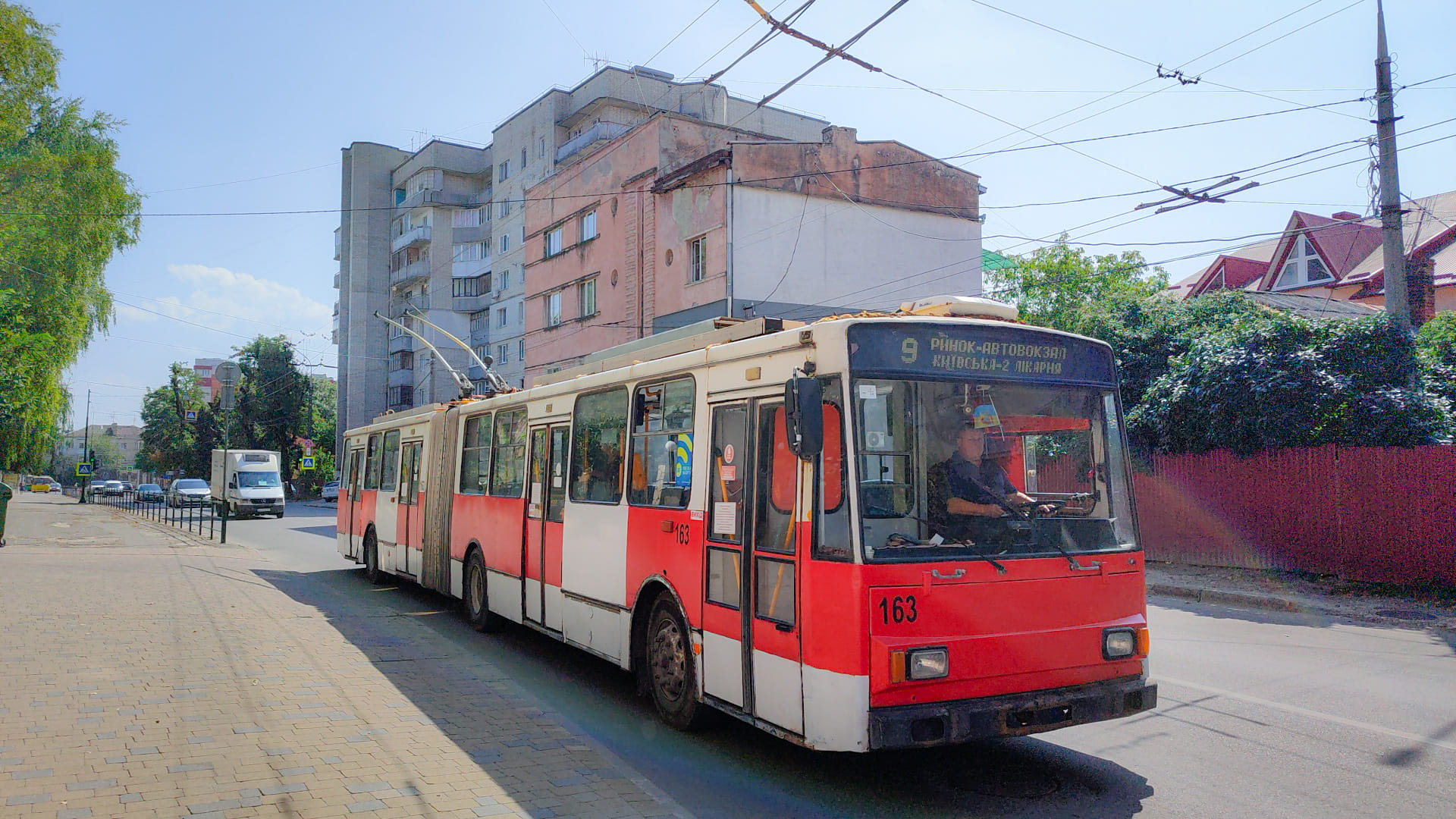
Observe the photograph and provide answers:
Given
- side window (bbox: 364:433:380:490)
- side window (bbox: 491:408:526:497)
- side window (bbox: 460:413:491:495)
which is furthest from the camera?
side window (bbox: 364:433:380:490)

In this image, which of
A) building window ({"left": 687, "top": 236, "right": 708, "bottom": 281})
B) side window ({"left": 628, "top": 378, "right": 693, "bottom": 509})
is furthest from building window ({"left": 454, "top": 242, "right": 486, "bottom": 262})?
side window ({"left": 628, "top": 378, "right": 693, "bottom": 509})

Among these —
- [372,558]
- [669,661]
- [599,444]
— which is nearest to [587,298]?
[372,558]

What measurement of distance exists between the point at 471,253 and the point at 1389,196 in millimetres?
50406

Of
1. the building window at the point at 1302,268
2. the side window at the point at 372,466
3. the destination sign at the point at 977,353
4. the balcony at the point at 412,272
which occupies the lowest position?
the side window at the point at 372,466

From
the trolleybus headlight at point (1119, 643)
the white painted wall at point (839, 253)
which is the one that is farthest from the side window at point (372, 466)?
the white painted wall at point (839, 253)

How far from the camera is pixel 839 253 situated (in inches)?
1206

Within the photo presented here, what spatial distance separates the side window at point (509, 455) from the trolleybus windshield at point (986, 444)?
5661mm

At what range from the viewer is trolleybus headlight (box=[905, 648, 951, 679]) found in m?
5.06

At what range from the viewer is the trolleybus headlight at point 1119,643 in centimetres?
568

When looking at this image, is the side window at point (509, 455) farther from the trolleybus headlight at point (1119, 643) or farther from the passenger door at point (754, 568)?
the trolleybus headlight at point (1119, 643)

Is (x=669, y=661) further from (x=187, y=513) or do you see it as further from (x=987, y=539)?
(x=187, y=513)

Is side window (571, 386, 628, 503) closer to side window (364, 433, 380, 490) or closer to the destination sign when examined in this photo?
the destination sign

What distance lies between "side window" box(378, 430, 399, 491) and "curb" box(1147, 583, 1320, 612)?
38.6ft

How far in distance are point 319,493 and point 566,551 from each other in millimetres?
67017
